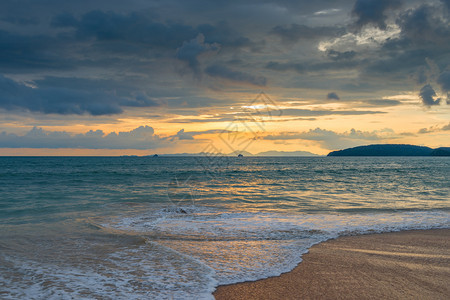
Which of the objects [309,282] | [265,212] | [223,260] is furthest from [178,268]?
[265,212]

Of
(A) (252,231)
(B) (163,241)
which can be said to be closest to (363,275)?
(A) (252,231)

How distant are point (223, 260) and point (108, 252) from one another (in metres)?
3.06

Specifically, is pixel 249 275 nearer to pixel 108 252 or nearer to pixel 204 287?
pixel 204 287

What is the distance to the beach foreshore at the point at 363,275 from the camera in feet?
17.8

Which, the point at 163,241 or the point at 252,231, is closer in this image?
the point at 163,241

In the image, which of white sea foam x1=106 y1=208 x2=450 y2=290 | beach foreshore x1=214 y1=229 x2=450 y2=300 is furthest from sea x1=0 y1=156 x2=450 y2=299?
beach foreshore x1=214 y1=229 x2=450 y2=300

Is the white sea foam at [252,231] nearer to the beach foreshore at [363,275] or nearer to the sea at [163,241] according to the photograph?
the sea at [163,241]

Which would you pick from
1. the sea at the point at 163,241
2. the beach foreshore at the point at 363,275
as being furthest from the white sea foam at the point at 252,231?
the beach foreshore at the point at 363,275

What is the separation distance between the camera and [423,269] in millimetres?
6652

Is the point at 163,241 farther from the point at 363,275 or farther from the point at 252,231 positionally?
the point at 363,275

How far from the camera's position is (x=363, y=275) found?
6285mm

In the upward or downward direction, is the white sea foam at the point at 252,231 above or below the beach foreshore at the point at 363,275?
below

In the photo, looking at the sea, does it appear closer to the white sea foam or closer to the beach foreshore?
the white sea foam

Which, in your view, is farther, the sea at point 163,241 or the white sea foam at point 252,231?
the white sea foam at point 252,231
